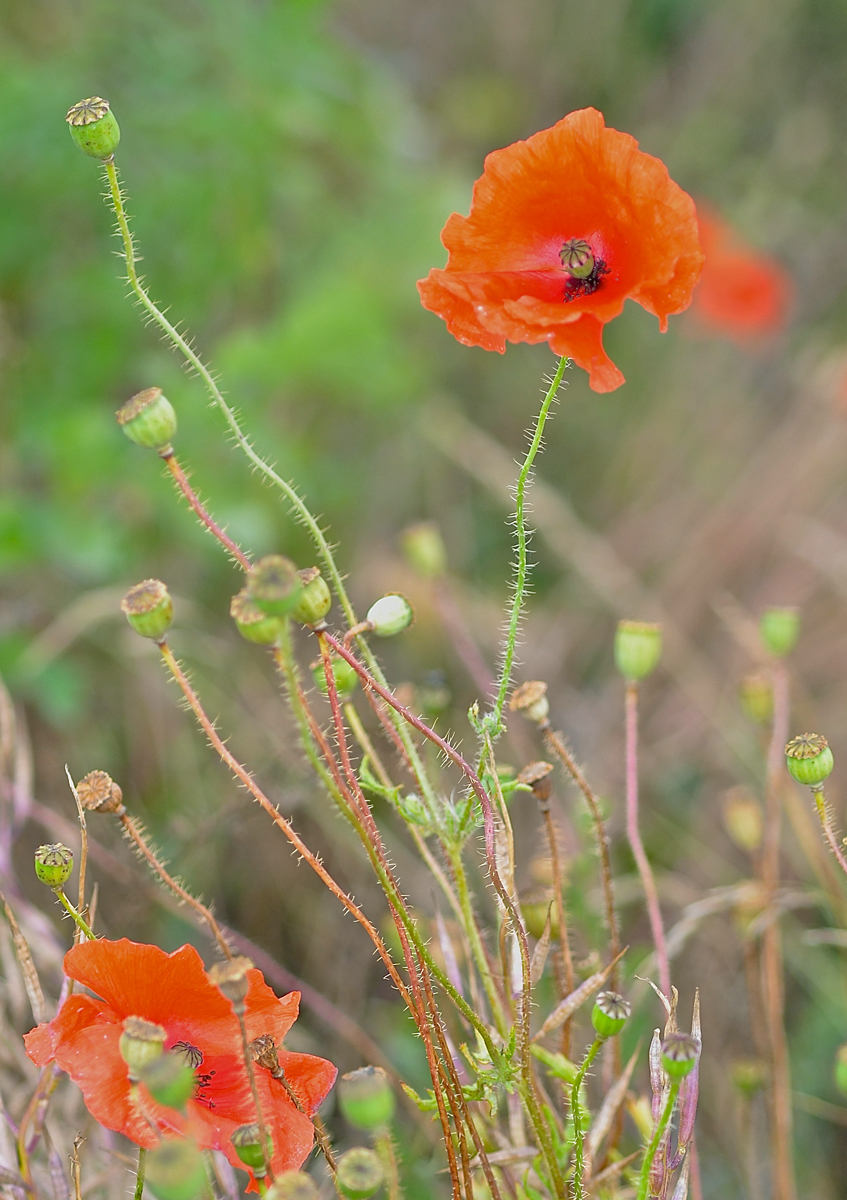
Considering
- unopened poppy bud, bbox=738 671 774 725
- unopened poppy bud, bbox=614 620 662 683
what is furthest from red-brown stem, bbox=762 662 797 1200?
unopened poppy bud, bbox=614 620 662 683

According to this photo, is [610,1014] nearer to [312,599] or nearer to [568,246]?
[312,599]

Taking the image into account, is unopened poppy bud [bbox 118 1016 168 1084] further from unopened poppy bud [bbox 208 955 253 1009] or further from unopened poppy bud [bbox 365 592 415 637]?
unopened poppy bud [bbox 365 592 415 637]

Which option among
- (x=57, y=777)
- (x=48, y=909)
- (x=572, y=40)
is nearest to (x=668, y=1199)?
(x=48, y=909)

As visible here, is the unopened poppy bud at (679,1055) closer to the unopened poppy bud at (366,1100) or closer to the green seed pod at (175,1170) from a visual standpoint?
the unopened poppy bud at (366,1100)

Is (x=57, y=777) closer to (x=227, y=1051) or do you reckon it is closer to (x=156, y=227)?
(x=156, y=227)

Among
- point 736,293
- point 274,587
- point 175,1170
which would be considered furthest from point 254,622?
point 736,293

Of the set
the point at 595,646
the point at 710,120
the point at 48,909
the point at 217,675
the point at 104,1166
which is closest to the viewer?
the point at 104,1166
